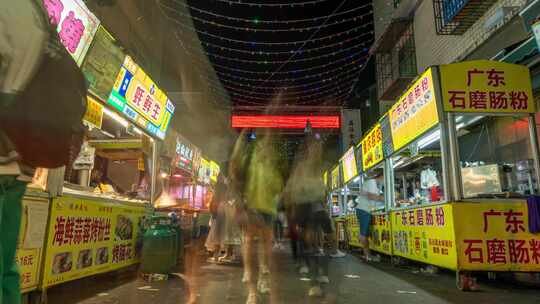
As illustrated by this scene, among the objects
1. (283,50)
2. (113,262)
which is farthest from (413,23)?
(113,262)

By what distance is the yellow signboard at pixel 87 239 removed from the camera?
4172 mm

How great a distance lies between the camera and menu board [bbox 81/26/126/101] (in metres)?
5.23

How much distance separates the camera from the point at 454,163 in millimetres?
5469

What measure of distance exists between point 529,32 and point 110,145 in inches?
350

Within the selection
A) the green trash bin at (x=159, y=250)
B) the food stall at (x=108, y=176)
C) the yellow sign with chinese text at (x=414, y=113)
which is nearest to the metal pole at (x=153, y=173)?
the food stall at (x=108, y=176)

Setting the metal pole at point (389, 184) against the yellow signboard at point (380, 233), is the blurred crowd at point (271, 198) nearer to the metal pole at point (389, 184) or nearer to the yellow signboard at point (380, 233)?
the yellow signboard at point (380, 233)

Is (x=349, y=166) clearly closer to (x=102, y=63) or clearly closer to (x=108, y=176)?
(x=108, y=176)

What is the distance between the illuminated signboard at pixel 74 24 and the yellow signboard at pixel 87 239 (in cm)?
203

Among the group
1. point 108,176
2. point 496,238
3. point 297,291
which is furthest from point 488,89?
point 108,176

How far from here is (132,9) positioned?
11.4 meters

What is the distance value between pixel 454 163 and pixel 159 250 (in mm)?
4954

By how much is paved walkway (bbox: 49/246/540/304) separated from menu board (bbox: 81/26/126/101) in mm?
2975

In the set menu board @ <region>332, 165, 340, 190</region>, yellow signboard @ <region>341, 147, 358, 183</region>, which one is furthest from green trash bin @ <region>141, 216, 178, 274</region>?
→ menu board @ <region>332, 165, 340, 190</region>

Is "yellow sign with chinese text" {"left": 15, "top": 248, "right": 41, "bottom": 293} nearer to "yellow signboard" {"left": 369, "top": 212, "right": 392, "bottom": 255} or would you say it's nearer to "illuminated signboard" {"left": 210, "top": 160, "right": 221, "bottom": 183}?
"yellow signboard" {"left": 369, "top": 212, "right": 392, "bottom": 255}
